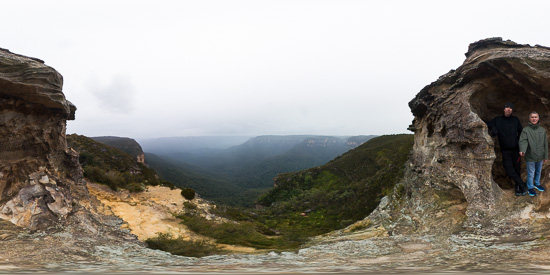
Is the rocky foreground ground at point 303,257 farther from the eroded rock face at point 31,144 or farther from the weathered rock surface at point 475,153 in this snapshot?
the weathered rock surface at point 475,153

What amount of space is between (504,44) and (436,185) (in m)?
8.39

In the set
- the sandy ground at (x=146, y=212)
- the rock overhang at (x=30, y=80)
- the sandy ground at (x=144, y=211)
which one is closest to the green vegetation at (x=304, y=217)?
the sandy ground at (x=146, y=212)

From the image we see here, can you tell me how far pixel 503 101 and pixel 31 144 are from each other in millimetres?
27068

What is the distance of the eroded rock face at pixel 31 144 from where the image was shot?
448 inches

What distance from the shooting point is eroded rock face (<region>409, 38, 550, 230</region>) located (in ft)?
35.7

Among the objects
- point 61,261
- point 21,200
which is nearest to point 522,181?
point 61,261

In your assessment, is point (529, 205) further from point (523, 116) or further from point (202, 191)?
point (202, 191)

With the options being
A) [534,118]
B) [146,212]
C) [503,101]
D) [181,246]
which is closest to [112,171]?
[146,212]

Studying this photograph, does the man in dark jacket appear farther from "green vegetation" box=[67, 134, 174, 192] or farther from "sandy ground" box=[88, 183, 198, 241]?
"green vegetation" box=[67, 134, 174, 192]

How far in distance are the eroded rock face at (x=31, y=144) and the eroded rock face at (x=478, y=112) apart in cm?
2042

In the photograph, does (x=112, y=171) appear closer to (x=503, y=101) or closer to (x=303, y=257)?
(x=303, y=257)

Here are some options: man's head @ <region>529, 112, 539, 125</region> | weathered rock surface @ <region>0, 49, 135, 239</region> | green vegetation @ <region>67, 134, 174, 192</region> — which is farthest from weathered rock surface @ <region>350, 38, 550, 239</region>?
green vegetation @ <region>67, 134, 174, 192</region>

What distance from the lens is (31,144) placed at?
1385 cm

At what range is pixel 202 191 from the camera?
10950cm
